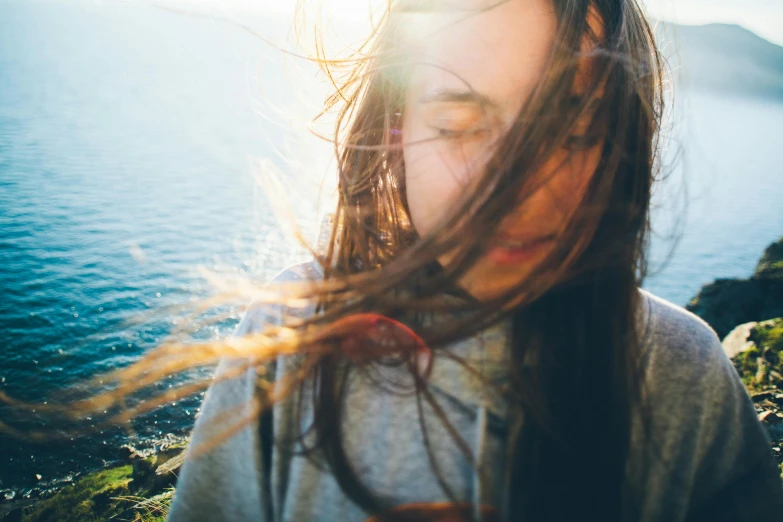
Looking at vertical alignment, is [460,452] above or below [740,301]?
above

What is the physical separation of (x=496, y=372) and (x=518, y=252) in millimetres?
426

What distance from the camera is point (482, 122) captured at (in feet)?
4.10

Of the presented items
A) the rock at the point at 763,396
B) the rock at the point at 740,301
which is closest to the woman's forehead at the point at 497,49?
the rock at the point at 763,396

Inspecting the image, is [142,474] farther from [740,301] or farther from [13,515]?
[740,301]

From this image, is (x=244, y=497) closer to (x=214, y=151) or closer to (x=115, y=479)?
(x=115, y=479)

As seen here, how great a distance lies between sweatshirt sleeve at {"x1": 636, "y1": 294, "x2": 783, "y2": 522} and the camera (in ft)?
4.63

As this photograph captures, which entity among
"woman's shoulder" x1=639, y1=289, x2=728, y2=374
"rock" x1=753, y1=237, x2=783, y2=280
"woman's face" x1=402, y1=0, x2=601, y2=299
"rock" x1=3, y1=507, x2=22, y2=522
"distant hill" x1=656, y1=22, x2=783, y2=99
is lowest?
"rock" x1=3, y1=507, x2=22, y2=522

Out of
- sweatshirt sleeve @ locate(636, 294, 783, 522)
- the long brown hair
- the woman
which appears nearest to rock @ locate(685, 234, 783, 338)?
sweatshirt sleeve @ locate(636, 294, 783, 522)

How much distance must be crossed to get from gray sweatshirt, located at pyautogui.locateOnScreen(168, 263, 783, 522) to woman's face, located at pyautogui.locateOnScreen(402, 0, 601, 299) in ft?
1.13

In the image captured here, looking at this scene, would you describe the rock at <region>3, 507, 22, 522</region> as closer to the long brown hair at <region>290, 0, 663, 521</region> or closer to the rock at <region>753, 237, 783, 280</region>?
the long brown hair at <region>290, 0, 663, 521</region>

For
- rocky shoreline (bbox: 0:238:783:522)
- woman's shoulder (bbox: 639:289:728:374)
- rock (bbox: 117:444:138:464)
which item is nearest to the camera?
woman's shoulder (bbox: 639:289:728:374)

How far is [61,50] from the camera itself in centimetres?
6862

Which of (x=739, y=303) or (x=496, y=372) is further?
(x=739, y=303)

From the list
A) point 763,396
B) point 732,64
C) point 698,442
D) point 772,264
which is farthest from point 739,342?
point 732,64
